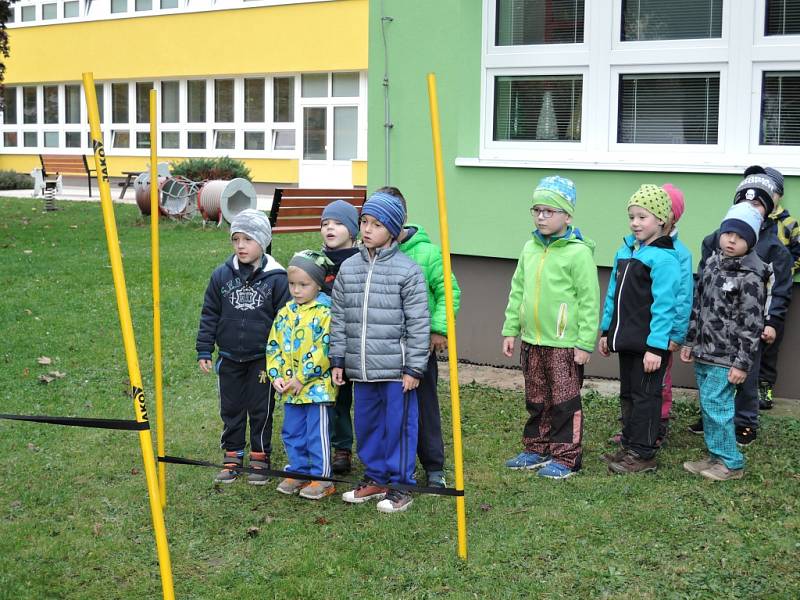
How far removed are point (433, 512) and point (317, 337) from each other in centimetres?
109

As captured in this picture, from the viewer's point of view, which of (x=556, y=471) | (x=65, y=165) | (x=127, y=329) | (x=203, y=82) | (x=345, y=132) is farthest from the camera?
(x=203, y=82)

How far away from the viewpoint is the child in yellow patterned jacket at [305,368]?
5.43 meters

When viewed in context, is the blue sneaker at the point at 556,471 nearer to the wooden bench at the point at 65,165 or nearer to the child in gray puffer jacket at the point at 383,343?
the child in gray puffer jacket at the point at 383,343

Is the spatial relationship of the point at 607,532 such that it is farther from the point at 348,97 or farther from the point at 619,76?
the point at 348,97

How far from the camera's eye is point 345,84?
26.8 meters

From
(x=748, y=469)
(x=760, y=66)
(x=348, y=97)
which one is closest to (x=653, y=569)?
(x=748, y=469)

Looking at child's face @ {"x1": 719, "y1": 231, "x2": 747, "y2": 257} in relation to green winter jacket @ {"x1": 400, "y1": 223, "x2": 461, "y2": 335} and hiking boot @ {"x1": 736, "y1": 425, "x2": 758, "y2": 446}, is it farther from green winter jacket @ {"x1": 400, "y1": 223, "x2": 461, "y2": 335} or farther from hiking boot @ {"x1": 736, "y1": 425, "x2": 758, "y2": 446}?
green winter jacket @ {"x1": 400, "y1": 223, "x2": 461, "y2": 335}

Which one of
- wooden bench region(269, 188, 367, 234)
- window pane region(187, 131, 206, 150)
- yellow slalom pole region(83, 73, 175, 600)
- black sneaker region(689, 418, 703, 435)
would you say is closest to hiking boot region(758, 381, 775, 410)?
black sneaker region(689, 418, 703, 435)

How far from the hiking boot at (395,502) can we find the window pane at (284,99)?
76.9 feet

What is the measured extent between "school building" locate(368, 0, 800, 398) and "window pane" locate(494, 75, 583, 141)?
0.03 feet

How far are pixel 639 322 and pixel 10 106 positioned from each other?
3372 cm

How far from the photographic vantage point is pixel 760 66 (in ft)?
23.6

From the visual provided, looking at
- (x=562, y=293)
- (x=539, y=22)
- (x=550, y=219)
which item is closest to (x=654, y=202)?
(x=550, y=219)

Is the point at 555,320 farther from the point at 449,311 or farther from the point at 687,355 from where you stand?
the point at 449,311
